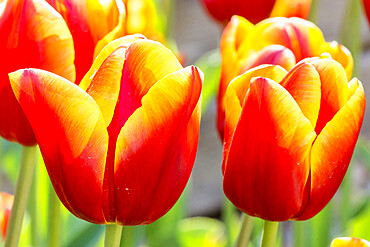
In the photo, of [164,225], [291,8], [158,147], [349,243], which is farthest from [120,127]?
[164,225]

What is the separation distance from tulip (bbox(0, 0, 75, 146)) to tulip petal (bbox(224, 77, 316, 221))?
4.0 inches

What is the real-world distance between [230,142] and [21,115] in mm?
120

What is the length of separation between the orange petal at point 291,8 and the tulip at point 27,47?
226mm

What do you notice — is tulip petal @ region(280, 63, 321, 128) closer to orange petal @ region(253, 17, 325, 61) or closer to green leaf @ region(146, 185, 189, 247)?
orange petal @ region(253, 17, 325, 61)

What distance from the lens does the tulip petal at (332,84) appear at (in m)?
0.40

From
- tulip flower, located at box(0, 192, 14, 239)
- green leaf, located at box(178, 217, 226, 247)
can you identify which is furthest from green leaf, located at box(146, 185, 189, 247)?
tulip flower, located at box(0, 192, 14, 239)

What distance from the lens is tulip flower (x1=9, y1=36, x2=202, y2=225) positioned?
353 millimetres

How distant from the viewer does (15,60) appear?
42 cm

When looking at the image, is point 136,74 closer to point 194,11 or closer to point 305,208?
point 305,208

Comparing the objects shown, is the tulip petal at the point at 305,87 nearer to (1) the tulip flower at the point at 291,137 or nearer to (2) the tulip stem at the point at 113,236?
(1) the tulip flower at the point at 291,137

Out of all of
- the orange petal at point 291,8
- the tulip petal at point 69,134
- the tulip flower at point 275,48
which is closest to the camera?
the tulip petal at point 69,134

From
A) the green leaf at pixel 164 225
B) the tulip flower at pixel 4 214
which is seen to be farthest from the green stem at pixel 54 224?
the green leaf at pixel 164 225

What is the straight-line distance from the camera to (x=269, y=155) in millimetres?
391

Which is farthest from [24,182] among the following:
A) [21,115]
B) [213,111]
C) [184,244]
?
[213,111]
